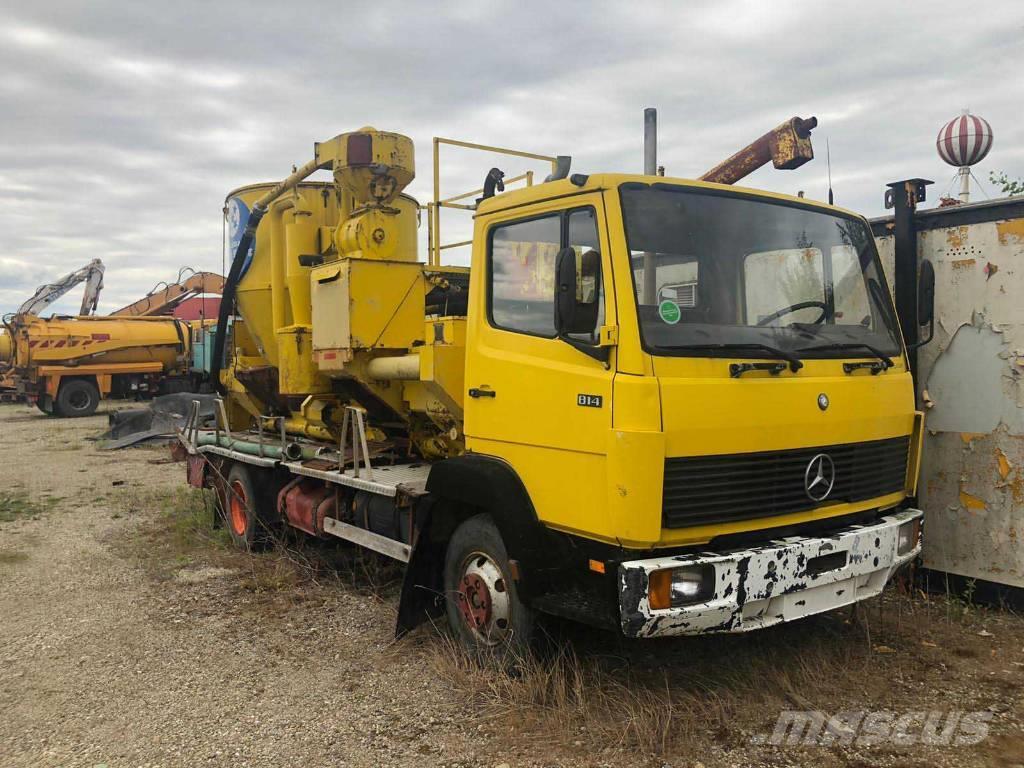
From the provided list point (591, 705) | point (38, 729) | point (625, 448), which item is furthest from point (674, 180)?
point (38, 729)

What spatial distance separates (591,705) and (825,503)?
4.92 ft

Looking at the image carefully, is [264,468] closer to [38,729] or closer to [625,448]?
[38,729]

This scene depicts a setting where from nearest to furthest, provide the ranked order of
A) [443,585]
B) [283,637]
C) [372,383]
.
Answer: [443,585] < [283,637] < [372,383]

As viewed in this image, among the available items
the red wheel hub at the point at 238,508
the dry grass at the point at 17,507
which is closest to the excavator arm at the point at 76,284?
the dry grass at the point at 17,507

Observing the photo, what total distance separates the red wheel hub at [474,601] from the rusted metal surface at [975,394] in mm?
3237

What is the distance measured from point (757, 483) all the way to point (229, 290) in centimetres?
595

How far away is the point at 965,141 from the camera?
6762mm

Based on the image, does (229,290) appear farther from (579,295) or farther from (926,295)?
(926,295)

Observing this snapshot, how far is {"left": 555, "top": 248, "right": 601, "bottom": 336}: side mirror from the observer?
3.63 m

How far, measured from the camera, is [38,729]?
402 centimetres

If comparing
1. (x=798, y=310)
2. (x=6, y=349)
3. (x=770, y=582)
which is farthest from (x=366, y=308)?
(x=6, y=349)

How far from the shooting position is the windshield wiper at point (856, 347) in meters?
3.99

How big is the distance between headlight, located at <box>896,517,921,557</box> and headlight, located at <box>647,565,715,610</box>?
132cm

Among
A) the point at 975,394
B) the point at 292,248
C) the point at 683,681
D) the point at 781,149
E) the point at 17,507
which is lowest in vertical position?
the point at 17,507
